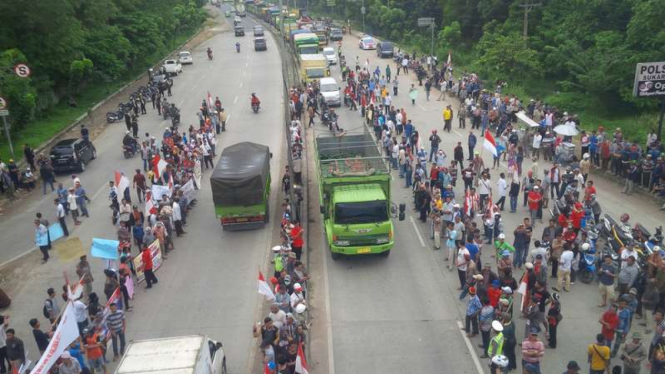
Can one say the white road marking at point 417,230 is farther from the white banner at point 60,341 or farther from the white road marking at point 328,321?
the white banner at point 60,341

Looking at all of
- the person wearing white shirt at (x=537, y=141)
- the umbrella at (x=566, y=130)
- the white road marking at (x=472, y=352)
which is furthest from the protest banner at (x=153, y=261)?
the person wearing white shirt at (x=537, y=141)

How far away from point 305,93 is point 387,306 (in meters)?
27.9

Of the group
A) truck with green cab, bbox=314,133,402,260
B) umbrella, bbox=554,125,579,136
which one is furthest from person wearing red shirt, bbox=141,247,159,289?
umbrella, bbox=554,125,579,136

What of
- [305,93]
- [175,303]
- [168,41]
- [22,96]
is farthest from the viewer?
[168,41]

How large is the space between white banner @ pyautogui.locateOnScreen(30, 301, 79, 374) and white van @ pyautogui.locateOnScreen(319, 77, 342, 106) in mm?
28818

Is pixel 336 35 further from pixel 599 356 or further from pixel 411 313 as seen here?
pixel 599 356

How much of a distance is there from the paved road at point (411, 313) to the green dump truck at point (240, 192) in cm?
268

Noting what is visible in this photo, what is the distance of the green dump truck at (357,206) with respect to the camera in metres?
17.5

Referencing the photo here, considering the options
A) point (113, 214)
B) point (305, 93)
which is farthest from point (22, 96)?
point (305, 93)

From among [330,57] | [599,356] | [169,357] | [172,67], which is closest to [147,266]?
[169,357]

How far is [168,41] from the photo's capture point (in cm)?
7094

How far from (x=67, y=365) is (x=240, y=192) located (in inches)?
367

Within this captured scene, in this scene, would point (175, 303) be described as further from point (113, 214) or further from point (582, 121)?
point (582, 121)

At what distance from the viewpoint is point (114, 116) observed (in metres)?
38.8
